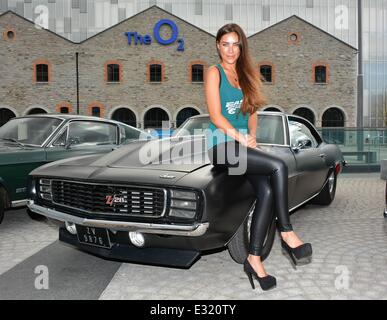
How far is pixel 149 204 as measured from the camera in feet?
10.1

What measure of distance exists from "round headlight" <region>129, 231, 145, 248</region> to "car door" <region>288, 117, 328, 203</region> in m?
2.24

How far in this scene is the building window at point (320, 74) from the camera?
3059cm

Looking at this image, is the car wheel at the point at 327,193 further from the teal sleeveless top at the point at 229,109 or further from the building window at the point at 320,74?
the building window at the point at 320,74

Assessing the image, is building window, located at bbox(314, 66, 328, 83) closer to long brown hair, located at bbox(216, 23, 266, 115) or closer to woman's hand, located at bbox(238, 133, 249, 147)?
long brown hair, located at bbox(216, 23, 266, 115)

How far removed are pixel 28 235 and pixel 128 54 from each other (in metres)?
26.0

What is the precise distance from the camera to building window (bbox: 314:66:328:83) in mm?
30594

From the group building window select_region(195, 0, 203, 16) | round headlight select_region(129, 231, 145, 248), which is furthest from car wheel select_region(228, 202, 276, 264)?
building window select_region(195, 0, 203, 16)

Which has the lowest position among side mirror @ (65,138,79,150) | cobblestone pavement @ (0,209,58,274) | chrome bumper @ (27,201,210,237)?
cobblestone pavement @ (0,209,58,274)

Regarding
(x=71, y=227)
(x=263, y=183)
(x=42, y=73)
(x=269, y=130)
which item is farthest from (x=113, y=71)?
(x=263, y=183)

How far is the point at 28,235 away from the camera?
16.5ft

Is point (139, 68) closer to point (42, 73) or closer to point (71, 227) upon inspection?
point (42, 73)

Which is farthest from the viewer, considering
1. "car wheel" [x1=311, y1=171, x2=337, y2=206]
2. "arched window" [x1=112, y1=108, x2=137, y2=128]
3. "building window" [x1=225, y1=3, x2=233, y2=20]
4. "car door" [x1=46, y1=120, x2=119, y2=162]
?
"building window" [x1=225, y1=3, x2=233, y2=20]
